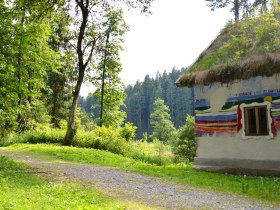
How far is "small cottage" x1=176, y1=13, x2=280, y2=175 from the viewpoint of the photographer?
11.6 m

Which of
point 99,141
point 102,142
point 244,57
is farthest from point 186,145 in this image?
point 244,57

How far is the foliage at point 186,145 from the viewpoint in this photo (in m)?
24.5

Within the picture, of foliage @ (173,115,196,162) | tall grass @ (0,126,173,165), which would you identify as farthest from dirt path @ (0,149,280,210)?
foliage @ (173,115,196,162)

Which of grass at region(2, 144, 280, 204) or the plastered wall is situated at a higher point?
the plastered wall

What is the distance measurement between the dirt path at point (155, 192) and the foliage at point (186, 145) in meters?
14.3

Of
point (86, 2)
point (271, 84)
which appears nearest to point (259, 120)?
point (271, 84)

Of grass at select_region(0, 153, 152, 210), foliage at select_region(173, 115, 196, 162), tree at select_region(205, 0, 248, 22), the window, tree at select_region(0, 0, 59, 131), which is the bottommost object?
foliage at select_region(173, 115, 196, 162)

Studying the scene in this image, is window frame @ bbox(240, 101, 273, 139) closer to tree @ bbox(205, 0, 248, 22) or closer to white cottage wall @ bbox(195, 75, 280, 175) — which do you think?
white cottage wall @ bbox(195, 75, 280, 175)

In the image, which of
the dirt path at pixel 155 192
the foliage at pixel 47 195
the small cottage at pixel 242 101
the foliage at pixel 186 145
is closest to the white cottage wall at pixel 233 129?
the small cottage at pixel 242 101

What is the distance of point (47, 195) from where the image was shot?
22.1ft

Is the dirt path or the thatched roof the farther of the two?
the thatched roof

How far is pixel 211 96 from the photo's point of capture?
1334 centimetres

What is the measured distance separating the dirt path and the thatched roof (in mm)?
4917

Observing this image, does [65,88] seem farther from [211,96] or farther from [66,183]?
[66,183]
